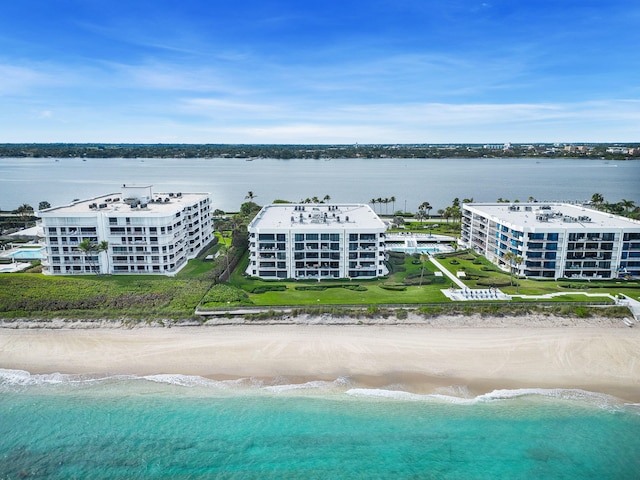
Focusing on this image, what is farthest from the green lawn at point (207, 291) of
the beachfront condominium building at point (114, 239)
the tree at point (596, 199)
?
the tree at point (596, 199)

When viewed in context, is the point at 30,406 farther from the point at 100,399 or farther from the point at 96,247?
the point at 96,247

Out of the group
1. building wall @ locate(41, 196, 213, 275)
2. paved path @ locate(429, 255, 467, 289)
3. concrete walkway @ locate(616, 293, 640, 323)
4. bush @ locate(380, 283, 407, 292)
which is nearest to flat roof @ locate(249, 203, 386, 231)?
bush @ locate(380, 283, 407, 292)

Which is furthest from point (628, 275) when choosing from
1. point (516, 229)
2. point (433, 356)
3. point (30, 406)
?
point (30, 406)

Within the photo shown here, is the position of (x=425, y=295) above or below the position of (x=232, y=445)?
above

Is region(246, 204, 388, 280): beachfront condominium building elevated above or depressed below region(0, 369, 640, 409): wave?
above

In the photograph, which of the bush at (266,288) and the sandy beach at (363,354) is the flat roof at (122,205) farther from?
the sandy beach at (363,354)

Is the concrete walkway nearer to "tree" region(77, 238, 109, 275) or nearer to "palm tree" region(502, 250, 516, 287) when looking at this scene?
"palm tree" region(502, 250, 516, 287)
